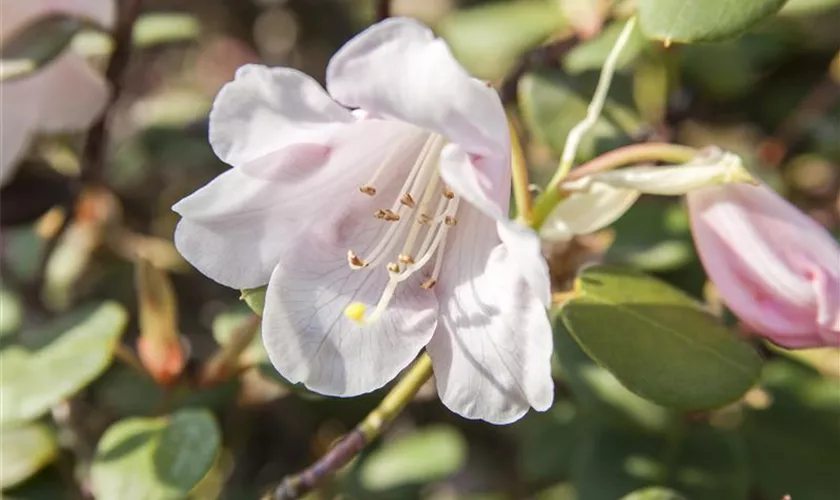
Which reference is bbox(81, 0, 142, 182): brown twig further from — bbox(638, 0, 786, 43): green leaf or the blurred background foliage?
bbox(638, 0, 786, 43): green leaf

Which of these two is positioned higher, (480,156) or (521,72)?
(480,156)

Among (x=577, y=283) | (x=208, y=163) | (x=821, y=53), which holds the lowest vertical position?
(x=208, y=163)

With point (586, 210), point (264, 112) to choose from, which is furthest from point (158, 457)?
point (586, 210)

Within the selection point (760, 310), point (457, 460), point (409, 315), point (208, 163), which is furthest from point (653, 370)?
point (208, 163)

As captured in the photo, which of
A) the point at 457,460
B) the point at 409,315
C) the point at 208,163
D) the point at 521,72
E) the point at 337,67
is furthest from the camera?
the point at 208,163

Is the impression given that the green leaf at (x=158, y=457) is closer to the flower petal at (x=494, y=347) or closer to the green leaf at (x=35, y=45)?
the flower petal at (x=494, y=347)

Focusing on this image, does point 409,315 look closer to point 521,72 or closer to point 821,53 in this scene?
point 521,72

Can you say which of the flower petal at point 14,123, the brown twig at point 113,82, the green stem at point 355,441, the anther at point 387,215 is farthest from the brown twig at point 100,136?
the green stem at point 355,441

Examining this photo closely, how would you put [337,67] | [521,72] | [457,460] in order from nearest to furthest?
1. [337,67]
2. [521,72]
3. [457,460]
